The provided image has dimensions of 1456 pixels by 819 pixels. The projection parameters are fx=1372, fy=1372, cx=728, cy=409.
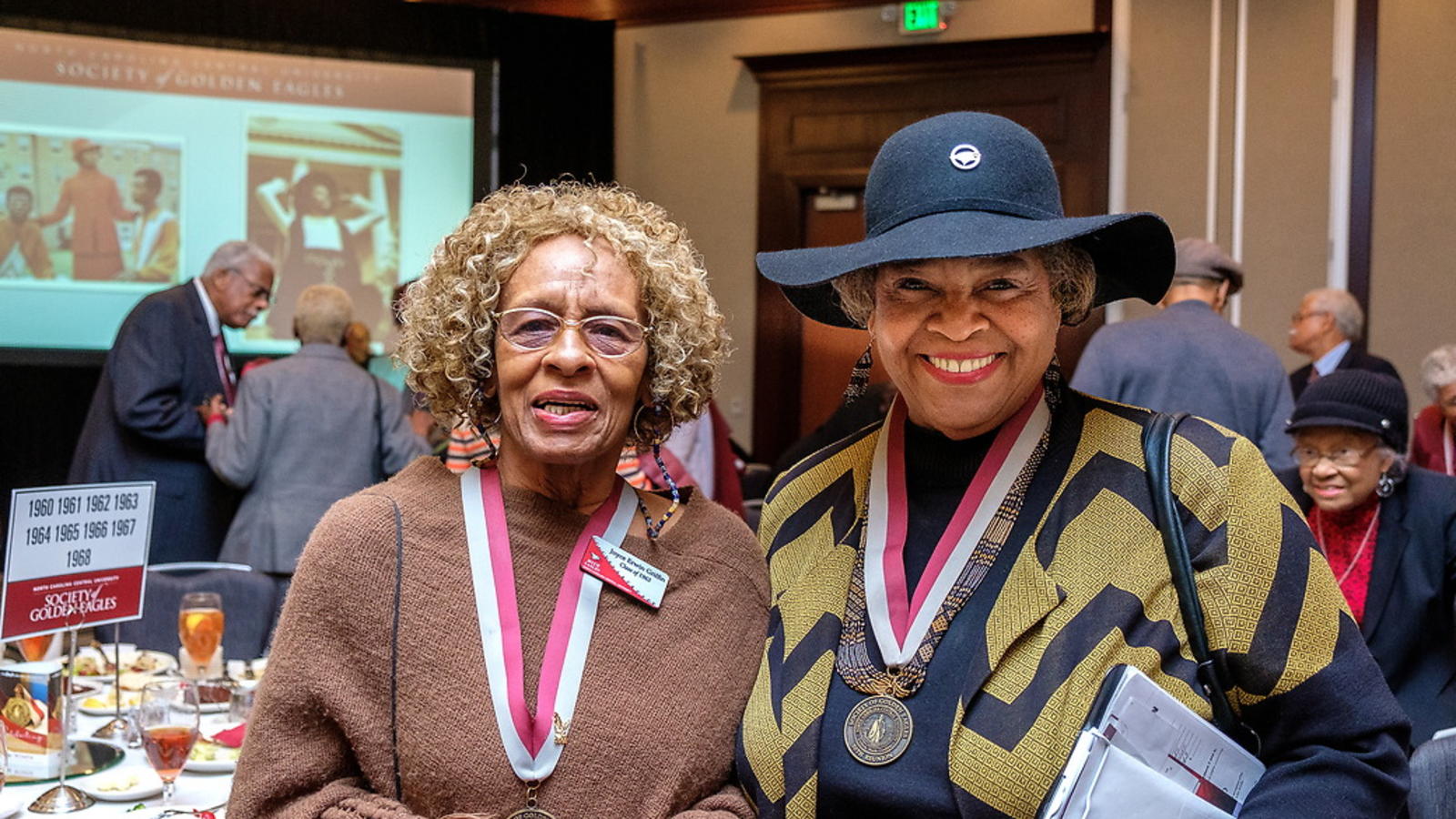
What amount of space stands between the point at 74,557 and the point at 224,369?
2829 millimetres

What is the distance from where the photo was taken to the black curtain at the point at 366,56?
7.02 metres

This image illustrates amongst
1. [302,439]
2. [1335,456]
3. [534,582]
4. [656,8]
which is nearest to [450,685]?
[534,582]

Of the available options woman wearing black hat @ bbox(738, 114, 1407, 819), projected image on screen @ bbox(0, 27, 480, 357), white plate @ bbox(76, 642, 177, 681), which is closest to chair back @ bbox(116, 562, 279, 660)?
white plate @ bbox(76, 642, 177, 681)

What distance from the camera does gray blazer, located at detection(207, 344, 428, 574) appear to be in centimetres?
474

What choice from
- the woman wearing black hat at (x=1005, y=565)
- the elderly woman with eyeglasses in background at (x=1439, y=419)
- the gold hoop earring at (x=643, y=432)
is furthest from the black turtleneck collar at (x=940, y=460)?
the elderly woman with eyeglasses in background at (x=1439, y=419)

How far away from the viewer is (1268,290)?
718 cm

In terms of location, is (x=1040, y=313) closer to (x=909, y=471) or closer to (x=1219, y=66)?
(x=909, y=471)

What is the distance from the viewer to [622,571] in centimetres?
175

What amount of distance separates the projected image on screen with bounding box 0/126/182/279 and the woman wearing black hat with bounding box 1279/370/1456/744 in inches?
228

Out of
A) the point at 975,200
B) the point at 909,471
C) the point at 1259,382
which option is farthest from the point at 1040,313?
the point at 1259,382

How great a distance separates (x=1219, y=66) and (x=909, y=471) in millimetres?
6276

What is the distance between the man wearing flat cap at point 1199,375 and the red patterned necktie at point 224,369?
310 cm

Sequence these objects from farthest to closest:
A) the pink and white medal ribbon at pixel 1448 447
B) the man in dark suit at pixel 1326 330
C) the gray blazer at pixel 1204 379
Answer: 1. the man in dark suit at pixel 1326 330
2. the pink and white medal ribbon at pixel 1448 447
3. the gray blazer at pixel 1204 379

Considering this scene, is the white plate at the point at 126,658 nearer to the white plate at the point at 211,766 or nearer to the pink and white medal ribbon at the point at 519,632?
the white plate at the point at 211,766
